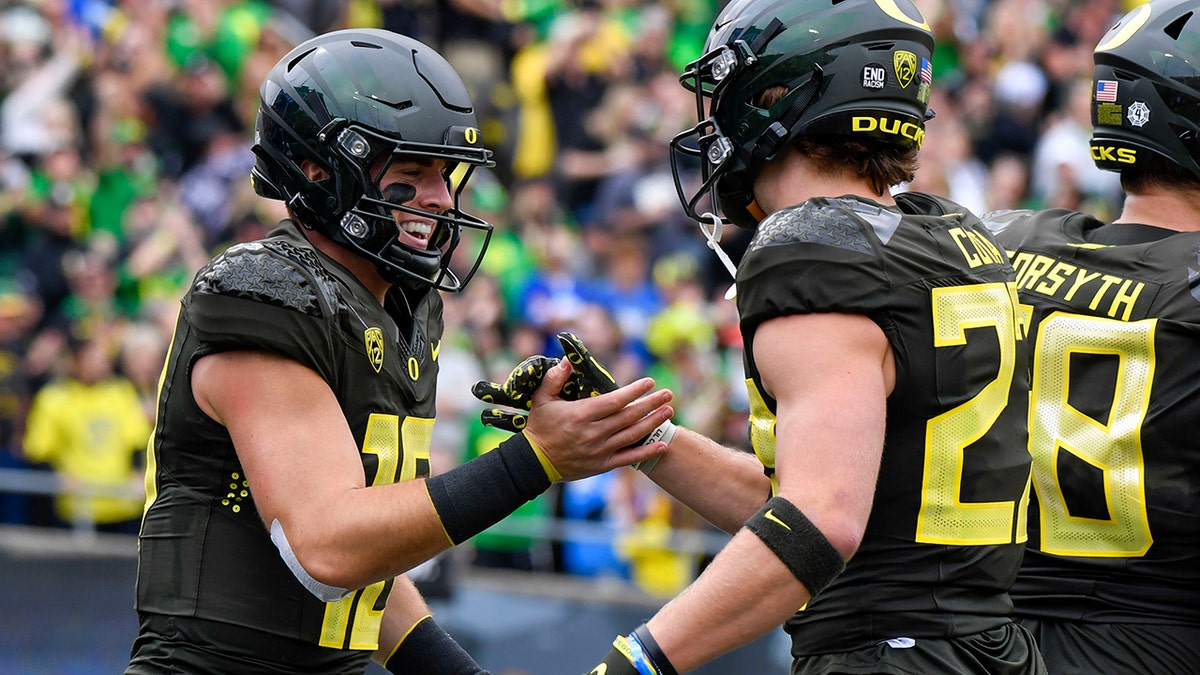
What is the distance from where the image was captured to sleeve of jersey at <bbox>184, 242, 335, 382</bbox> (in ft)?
11.2

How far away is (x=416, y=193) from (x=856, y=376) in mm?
1293

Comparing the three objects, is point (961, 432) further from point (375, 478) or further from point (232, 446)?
point (232, 446)

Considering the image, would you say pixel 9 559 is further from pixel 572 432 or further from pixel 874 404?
pixel 874 404

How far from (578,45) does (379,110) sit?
26.7ft

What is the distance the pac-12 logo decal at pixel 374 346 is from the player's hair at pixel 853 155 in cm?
104

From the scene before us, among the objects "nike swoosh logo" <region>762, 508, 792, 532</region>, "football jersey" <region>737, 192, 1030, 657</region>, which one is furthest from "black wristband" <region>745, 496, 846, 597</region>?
"football jersey" <region>737, 192, 1030, 657</region>

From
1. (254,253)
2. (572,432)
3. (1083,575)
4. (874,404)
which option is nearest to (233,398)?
(254,253)

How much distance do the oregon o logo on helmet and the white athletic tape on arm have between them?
1.52m

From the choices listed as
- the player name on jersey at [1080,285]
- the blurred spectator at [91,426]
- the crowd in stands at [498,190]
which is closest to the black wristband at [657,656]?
the player name on jersey at [1080,285]

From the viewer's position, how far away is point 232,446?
358 centimetres

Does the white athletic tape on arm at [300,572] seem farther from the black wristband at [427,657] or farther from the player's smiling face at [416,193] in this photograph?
the player's smiling face at [416,193]

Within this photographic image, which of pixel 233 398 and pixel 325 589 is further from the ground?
pixel 233 398

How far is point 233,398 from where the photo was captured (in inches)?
136

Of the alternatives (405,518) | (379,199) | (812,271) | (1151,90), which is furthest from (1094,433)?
(379,199)
